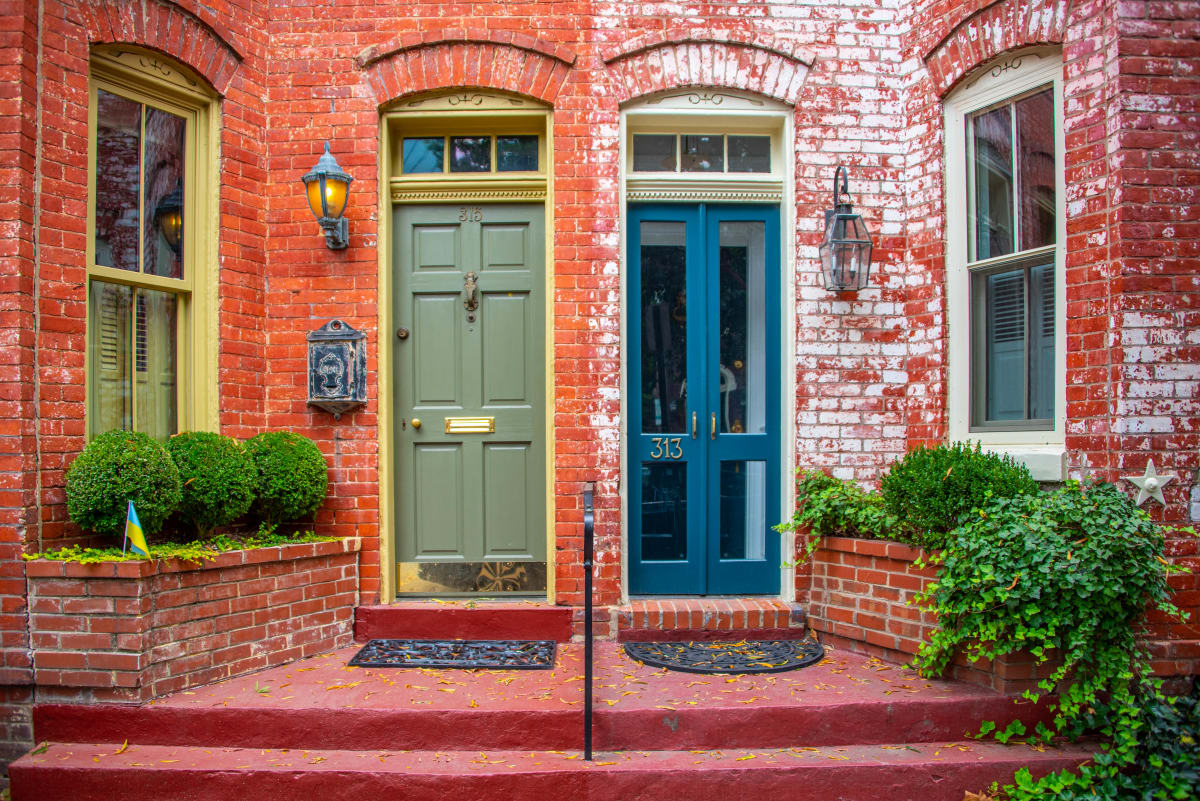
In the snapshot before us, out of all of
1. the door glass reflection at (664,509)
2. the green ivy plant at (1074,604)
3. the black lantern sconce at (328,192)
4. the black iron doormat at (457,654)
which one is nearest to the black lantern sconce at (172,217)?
the black lantern sconce at (328,192)

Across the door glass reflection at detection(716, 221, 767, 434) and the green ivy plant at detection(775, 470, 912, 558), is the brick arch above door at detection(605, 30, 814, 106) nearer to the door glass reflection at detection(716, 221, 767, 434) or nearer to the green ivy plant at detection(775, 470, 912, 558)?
the door glass reflection at detection(716, 221, 767, 434)

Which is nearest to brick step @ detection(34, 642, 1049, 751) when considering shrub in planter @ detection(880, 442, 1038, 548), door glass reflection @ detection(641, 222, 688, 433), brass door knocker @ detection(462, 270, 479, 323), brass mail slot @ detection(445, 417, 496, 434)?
shrub in planter @ detection(880, 442, 1038, 548)

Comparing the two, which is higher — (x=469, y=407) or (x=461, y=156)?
(x=461, y=156)

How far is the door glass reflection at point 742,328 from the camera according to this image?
4.98 m

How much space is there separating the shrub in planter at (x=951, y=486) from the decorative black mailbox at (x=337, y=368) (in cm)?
322

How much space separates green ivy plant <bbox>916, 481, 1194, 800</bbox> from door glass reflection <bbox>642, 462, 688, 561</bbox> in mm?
1671

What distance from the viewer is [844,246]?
467 centimetres

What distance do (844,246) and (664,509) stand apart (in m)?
1.98

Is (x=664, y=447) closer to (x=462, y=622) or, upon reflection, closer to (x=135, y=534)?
(x=462, y=622)

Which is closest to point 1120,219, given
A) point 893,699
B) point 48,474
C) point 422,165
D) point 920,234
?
Result: point 920,234

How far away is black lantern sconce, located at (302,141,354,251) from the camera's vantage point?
177 inches

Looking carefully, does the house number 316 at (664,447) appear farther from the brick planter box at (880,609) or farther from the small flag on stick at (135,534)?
the small flag on stick at (135,534)

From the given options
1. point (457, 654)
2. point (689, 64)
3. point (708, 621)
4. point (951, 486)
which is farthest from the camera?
point (689, 64)

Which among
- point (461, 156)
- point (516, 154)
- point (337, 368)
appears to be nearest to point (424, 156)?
point (461, 156)
